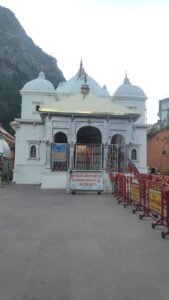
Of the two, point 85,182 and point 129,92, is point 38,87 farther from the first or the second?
point 85,182

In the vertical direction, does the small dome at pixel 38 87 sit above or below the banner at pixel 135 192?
above

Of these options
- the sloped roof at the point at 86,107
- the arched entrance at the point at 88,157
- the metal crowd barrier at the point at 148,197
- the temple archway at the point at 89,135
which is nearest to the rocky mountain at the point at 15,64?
the temple archway at the point at 89,135

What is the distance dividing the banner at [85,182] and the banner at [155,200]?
8.69 metres

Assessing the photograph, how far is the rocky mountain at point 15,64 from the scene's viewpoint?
241 ft

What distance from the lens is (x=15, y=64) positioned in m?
95.9

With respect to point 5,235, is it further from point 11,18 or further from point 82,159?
point 11,18

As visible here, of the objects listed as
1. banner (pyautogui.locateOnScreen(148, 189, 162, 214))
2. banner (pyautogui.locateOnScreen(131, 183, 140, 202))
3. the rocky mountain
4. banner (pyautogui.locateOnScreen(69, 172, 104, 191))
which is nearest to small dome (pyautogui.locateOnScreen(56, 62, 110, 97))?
banner (pyautogui.locateOnScreen(69, 172, 104, 191))

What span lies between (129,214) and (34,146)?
19609 millimetres

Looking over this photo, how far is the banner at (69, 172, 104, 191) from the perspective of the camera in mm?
18141

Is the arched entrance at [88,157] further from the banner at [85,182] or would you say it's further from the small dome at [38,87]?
the small dome at [38,87]

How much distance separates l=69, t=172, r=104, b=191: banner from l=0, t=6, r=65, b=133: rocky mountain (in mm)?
52693

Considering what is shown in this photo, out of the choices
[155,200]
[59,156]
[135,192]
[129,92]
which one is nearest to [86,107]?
[59,156]

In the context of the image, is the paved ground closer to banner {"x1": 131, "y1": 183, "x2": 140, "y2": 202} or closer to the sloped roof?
banner {"x1": 131, "y1": 183, "x2": 140, "y2": 202}

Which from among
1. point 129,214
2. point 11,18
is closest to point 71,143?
point 129,214
